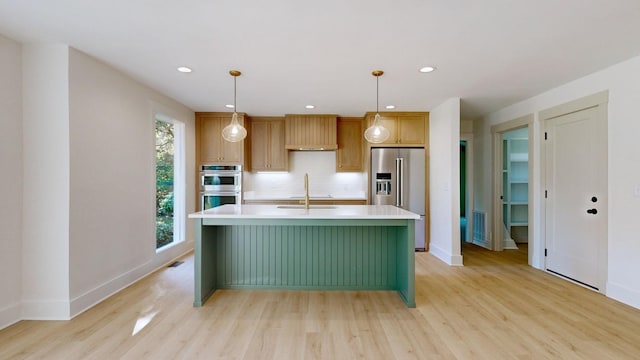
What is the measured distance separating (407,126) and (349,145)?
108cm

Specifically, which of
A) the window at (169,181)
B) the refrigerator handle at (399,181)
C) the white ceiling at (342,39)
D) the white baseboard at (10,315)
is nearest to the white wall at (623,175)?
the white ceiling at (342,39)

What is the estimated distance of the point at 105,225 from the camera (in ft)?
9.57

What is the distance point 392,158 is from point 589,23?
9.64ft

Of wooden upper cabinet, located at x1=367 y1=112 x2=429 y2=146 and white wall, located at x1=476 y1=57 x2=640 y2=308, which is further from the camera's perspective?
wooden upper cabinet, located at x1=367 y1=112 x2=429 y2=146

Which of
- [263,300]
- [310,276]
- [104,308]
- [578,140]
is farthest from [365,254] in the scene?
[578,140]

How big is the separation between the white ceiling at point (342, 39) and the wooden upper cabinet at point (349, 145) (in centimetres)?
167

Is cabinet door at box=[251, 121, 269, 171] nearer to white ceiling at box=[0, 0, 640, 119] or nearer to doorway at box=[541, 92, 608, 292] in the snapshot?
white ceiling at box=[0, 0, 640, 119]

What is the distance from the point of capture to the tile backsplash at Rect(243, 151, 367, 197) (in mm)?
5668

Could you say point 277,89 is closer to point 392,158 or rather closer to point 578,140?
point 392,158

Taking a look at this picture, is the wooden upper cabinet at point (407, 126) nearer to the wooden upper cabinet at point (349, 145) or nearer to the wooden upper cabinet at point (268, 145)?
the wooden upper cabinet at point (349, 145)

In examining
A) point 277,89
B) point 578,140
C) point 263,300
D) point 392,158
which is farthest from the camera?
point 392,158

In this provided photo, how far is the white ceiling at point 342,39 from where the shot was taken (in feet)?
6.47

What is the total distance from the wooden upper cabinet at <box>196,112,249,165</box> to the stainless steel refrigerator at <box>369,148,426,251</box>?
7.71 feet

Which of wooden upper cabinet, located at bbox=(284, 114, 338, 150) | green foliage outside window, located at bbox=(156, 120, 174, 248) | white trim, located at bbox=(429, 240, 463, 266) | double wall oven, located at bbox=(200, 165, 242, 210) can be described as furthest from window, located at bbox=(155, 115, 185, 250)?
white trim, located at bbox=(429, 240, 463, 266)
